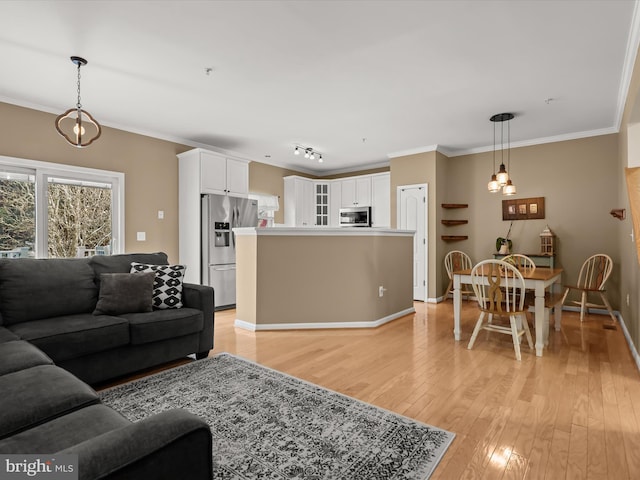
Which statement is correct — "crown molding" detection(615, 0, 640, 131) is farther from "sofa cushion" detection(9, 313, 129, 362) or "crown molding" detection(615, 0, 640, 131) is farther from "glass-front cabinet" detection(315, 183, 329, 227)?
"glass-front cabinet" detection(315, 183, 329, 227)

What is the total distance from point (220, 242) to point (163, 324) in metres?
2.58

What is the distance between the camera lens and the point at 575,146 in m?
5.14

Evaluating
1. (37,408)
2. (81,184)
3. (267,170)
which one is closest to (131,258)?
(81,184)

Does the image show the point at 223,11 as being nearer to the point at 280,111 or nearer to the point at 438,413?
the point at 280,111

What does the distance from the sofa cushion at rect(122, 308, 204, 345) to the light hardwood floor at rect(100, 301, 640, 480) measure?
1.72ft

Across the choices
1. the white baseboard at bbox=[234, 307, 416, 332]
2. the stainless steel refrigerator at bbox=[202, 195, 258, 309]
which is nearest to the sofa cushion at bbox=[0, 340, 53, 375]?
the white baseboard at bbox=[234, 307, 416, 332]

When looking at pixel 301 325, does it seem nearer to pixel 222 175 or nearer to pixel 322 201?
pixel 222 175

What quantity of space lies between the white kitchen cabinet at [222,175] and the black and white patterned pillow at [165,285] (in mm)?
2163

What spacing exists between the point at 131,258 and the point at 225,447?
2.12 m

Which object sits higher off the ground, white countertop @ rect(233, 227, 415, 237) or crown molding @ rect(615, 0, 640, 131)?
crown molding @ rect(615, 0, 640, 131)

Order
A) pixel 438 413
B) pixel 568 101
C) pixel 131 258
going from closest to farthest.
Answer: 1. pixel 438 413
2. pixel 131 258
3. pixel 568 101

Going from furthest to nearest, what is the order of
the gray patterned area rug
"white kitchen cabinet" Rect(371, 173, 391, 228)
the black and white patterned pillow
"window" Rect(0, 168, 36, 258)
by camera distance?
"white kitchen cabinet" Rect(371, 173, 391, 228) < "window" Rect(0, 168, 36, 258) < the black and white patterned pillow < the gray patterned area rug

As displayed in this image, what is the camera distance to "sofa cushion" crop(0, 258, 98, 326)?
8.43ft

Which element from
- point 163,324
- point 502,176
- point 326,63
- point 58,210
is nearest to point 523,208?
point 502,176
